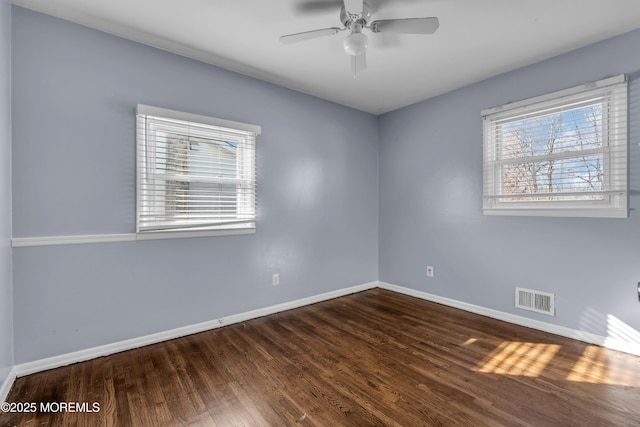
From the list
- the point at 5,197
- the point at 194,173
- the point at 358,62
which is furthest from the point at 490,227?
the point at 5,197

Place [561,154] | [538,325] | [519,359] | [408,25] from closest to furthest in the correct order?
[408,25] → [519,359] → [561,154] → [538,325]

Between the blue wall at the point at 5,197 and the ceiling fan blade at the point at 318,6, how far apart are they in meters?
1.89

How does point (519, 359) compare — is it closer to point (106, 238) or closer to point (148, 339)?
point (148, 339)

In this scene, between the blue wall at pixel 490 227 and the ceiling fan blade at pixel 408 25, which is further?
the blue wall at pixel 490 227

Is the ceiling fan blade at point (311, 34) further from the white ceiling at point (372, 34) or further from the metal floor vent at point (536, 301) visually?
the metal floor vent at point (536, 301)

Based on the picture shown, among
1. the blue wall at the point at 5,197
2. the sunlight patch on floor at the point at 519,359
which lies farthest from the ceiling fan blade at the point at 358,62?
the sunlight patch on floor at the point at 519,359

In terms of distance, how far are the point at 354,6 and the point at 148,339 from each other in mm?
3004

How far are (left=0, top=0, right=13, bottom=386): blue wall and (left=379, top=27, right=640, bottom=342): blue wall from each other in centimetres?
385

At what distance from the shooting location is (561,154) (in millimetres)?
2713

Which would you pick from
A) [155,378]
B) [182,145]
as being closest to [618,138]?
[182,145]

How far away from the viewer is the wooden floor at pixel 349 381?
1672mm

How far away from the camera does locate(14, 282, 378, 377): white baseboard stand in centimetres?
211

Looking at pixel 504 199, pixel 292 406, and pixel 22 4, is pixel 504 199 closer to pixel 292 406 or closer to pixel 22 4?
pixel 292 406

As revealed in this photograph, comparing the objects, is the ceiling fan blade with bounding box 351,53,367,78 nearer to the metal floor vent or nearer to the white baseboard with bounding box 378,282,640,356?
the metal floor vent
